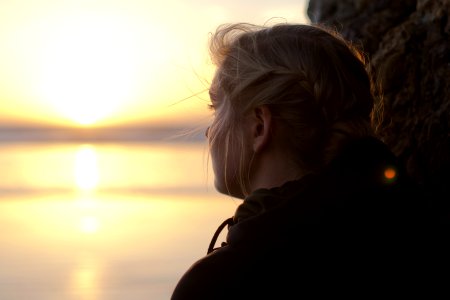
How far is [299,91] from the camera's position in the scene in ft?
5.24

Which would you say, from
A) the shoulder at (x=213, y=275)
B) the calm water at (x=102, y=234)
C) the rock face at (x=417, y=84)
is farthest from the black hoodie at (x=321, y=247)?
the rock face at (x=417, y=84)

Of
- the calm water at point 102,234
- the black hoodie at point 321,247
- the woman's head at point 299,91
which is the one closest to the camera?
the black hoodie at point 321,247

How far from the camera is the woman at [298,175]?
4.82ft

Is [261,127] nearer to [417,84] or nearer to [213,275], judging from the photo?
[213,275]

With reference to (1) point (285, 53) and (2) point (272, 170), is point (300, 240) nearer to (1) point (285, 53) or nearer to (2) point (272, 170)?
(2) point (272, 170)

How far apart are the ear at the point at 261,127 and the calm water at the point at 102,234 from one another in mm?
519

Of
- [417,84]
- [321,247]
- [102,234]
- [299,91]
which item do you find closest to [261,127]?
[299,91]

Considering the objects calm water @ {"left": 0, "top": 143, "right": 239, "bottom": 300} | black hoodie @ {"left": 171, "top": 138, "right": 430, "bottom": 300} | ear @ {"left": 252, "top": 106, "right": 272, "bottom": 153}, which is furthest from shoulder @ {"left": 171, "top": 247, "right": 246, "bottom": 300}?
calm water @ {"left": 0, "top": 143, "right": 239, "bottom": 300}

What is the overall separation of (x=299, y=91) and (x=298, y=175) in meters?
0.19

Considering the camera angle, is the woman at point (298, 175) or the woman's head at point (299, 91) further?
the woman's head at point (299, 91)

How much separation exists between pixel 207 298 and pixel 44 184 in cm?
1195

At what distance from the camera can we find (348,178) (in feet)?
4.95

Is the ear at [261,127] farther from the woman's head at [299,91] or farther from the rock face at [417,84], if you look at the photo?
the rock face at [417,84]

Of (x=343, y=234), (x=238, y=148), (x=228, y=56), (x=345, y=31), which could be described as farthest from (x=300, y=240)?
(x=345, y=31)
